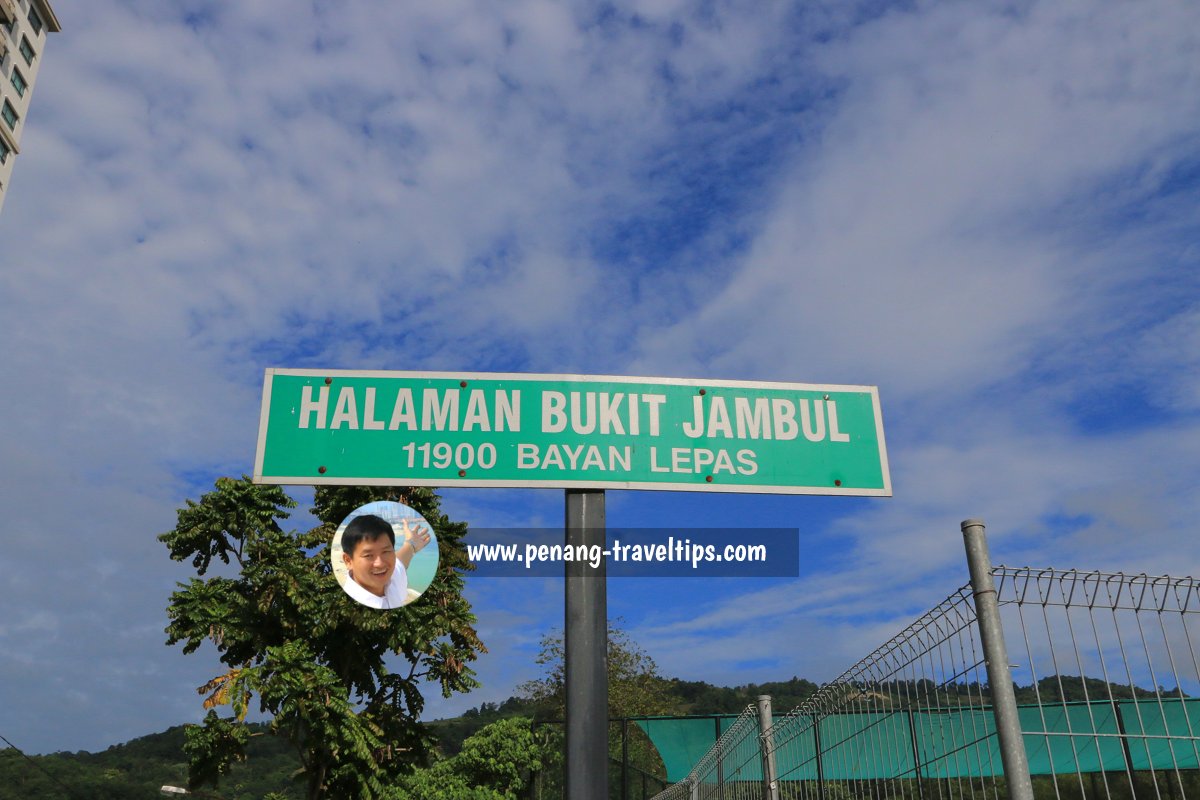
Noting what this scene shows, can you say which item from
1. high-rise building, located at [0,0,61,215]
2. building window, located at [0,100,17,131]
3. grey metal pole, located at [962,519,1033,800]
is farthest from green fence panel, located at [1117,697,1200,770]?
building window, located at [0,100,17,131]

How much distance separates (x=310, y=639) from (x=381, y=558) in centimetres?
1781

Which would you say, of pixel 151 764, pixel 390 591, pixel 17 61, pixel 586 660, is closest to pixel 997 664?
pixel 586 660

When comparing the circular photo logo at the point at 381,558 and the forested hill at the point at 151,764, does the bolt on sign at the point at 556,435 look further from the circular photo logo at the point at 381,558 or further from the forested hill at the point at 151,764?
the forested hill at the point at 151,764

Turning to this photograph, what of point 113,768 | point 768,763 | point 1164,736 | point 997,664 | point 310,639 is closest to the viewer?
point 1164,736

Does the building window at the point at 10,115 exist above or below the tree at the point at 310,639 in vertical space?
above

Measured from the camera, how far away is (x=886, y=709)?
4090mm

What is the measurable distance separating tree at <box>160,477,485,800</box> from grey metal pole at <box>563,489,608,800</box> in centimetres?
1587

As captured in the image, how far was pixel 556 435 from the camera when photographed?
11.1 feet

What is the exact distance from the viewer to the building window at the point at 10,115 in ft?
175

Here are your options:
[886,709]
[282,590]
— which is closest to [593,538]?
[886,709]

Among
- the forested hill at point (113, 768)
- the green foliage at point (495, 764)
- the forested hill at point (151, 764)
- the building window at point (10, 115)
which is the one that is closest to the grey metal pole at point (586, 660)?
the green foliage at point (495, 764)

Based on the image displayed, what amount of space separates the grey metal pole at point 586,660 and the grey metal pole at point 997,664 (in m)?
1.27

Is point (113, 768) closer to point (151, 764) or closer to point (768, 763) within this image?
point (151, 764)

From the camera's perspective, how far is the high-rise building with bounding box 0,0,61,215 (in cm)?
5247
